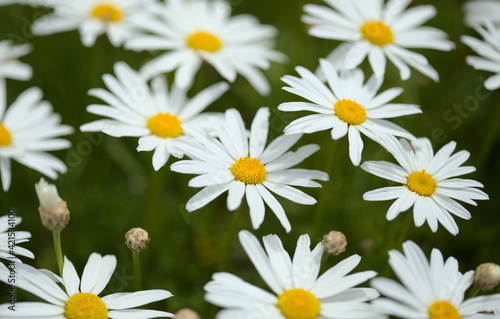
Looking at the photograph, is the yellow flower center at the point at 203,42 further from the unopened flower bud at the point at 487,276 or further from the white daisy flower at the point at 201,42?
the unopened flower bud at the point at 487,276

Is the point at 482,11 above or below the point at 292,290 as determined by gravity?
above

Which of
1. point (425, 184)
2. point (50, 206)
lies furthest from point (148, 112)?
point (425, 184)

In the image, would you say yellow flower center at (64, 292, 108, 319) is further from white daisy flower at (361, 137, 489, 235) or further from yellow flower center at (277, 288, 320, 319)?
white daisy flower at (361, 137, 489, 235)

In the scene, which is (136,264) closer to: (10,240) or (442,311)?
(10,240)

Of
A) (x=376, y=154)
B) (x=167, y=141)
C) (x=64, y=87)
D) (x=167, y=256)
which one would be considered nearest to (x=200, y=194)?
(x=167, y=141)

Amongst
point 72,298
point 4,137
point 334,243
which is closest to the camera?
point 72,298

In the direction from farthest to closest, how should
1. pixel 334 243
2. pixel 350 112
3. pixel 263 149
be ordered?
pixel 263 149, pixel 350 112, pixel 334 243

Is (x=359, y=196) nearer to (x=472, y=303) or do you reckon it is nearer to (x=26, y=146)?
(x=472, y=303)
